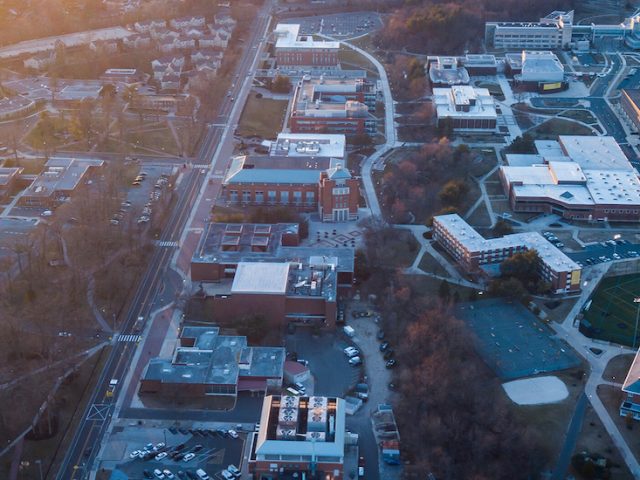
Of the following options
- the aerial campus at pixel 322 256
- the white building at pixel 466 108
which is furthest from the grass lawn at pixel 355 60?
the white building at pixel 466 108

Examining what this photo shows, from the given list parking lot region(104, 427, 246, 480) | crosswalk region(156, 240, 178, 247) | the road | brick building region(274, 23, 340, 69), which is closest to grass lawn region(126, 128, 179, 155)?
the road

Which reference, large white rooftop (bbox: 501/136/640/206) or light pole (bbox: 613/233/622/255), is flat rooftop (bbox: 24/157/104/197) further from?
light pole (bbox: 613/233/622/255)

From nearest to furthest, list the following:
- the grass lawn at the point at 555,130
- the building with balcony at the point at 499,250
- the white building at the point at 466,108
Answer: the building with balcony at the point at 499,250
the grass lawn at the point at 555,130
the white building at the point at 466,108

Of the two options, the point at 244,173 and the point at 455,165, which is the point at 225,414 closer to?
the point at 244,173

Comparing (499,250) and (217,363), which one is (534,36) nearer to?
(499,250)

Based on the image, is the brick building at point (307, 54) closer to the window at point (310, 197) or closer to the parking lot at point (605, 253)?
the window at point (310, 197)

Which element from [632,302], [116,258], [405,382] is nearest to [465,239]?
[632,302]

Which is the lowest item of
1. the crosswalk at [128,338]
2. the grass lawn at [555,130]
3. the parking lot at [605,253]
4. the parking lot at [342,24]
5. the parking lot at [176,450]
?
the parking lot at [342,24]
